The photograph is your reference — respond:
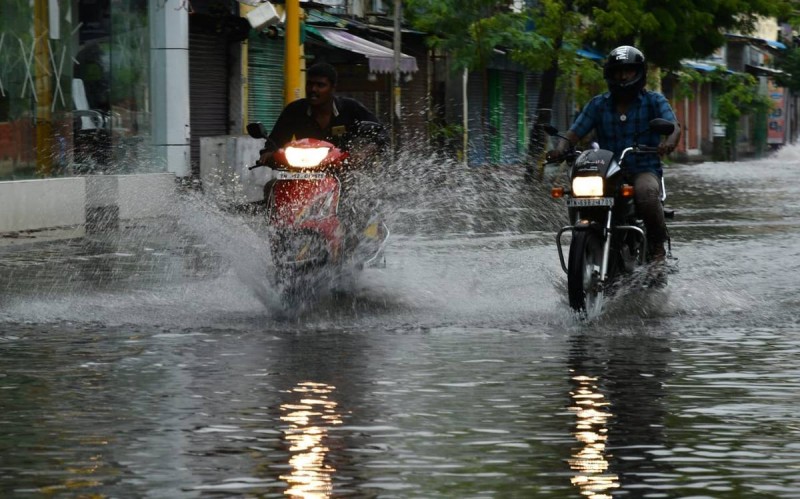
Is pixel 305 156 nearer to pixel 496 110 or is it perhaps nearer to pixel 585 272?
pixel 585 272

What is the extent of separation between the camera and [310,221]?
10477 millimetres

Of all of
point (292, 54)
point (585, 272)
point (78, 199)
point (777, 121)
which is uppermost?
point (292, 54)

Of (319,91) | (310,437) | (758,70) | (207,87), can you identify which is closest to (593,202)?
(319,91)

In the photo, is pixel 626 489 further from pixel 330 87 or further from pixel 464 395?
pixel 330 87

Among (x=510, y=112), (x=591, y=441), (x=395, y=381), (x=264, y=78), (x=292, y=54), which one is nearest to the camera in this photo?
(x=591, y=441)

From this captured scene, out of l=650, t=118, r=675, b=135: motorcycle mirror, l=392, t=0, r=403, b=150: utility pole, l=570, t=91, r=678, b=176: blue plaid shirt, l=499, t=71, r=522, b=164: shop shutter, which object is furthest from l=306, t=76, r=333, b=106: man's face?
l=499, t=71, r=522, b=164: shop shutter

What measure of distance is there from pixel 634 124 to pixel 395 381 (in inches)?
151

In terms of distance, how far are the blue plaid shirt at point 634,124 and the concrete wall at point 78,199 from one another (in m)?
8.28

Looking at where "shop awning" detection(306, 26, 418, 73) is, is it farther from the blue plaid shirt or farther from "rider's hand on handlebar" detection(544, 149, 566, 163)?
the blue plaid shirt

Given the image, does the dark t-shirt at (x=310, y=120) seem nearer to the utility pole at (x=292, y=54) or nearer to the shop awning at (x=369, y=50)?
the utility pole at (x=292, y=54)

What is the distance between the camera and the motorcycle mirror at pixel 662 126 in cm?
1062

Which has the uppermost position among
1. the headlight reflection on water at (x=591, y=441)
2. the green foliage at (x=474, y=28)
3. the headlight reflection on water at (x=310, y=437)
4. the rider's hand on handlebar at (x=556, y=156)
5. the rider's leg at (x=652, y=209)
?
the green foliage at (x=474, y=28)

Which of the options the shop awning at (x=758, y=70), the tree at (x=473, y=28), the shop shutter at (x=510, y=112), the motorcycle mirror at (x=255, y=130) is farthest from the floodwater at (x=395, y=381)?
the shop awning at (x=758, y=70)

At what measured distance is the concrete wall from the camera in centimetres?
1825
